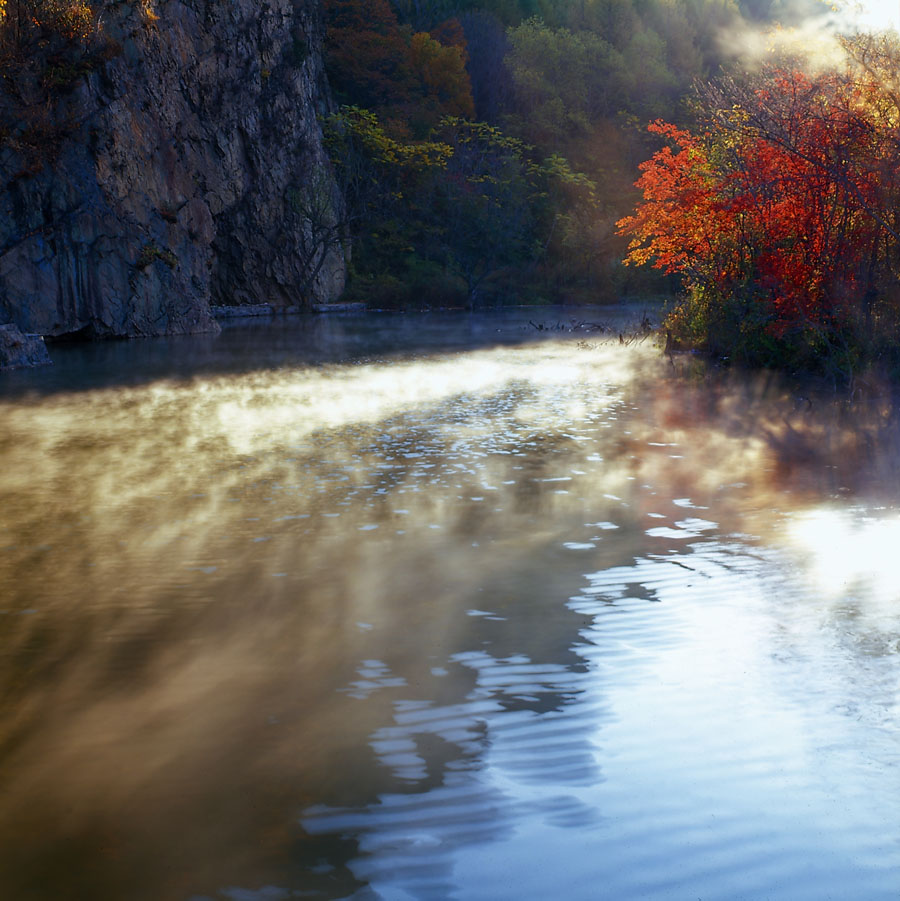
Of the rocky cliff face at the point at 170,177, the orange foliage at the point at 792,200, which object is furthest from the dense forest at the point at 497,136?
the orange foliage at the point at 792,200

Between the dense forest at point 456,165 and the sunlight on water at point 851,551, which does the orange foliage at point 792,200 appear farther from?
the sunlight on water at point 851,551

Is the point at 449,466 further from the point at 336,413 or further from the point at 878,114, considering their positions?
the point at 878,114

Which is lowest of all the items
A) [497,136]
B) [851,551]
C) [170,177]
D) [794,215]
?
[851,551]

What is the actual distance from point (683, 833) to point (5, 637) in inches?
174

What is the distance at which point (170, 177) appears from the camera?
3922 centimetres

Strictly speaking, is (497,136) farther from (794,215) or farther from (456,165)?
(794,215)

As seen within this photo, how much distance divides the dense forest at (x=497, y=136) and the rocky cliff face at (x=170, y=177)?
15.1ft

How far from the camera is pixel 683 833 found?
4020mm

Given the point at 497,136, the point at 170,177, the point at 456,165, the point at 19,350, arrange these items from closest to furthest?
1. the point at 19,350
2. the point at 170,177
3. the point at 456,165
4. the point at 497,136

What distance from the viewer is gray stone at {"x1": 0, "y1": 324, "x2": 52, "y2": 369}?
2594cm

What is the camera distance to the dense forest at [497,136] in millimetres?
58156

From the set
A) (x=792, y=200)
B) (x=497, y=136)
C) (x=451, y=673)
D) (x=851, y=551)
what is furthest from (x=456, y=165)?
(x=451, y=673)

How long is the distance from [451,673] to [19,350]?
23.8 m

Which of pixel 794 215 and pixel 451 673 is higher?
pixel 794 215
